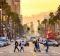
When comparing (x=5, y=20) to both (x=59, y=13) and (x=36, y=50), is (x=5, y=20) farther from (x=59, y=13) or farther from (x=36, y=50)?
(x=36, y=50)

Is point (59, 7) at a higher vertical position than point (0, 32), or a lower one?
higher

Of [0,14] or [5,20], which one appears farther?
[5,20]

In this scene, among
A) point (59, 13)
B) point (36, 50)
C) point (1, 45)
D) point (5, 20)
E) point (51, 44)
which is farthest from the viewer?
point (5, 20)

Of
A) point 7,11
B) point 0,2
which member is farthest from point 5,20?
point 0,2

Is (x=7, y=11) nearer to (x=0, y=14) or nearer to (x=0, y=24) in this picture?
(x=0, y=24)

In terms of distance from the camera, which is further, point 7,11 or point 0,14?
point 0,14

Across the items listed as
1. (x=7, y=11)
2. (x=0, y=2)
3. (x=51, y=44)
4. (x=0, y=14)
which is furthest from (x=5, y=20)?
(x=51, y=44)

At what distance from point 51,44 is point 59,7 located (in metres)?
37.0

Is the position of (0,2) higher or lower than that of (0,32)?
higher

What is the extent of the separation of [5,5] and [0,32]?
11.1 meters

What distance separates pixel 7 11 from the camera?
140 m

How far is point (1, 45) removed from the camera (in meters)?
81.9

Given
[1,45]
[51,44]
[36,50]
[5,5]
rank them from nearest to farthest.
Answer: [36,50] < [1,45] < [51,44] < [5,5]

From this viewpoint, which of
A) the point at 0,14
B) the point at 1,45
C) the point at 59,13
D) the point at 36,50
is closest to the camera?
the point at 36,50
